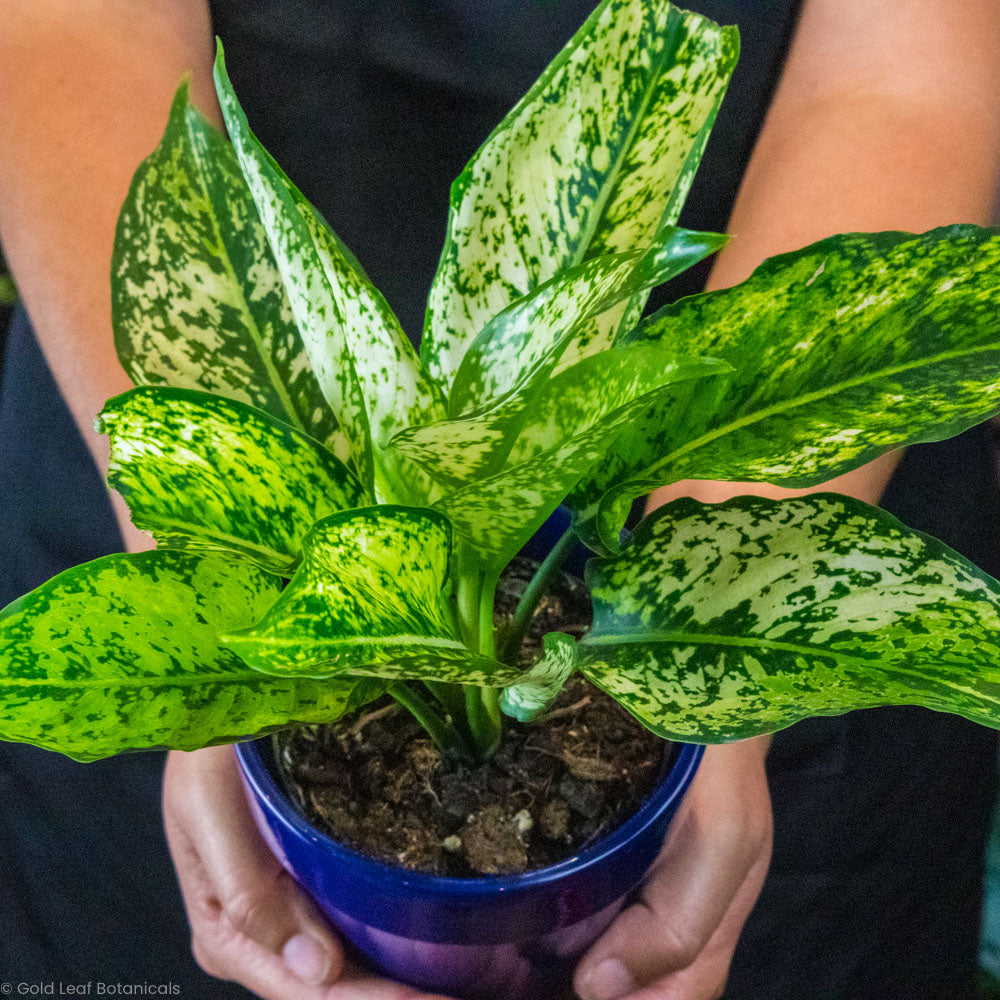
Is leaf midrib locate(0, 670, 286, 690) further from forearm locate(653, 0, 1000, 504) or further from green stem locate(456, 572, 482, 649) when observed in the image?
forearm locate(653, 0, 1000, 504)

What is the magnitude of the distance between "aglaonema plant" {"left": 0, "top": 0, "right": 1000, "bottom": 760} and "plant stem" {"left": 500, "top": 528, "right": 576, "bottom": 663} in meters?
0.02

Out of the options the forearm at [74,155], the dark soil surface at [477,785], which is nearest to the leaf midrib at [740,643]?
the dark soil surface at [477,785]

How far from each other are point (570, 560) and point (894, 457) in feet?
1.03

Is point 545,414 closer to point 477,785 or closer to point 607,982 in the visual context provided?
point 477,785

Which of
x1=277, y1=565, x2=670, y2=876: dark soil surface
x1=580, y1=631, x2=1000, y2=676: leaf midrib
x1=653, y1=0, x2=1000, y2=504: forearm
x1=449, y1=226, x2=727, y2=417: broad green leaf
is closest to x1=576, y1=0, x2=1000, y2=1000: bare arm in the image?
x1=653, y1=0, x2=1000, y2=504: forearm

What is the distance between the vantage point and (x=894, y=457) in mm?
643

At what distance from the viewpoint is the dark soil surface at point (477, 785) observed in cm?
38

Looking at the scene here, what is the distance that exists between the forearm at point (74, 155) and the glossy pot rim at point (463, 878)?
1.00 ft

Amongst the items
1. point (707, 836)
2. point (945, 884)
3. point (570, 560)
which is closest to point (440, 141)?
point (570, 560)

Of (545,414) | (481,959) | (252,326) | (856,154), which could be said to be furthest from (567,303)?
(856,154)

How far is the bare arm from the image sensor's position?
0.56m

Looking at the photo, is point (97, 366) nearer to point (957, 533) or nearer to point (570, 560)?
point (570, 560)

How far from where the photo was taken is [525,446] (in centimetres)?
26

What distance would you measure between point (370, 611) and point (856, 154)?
0.59 metres
